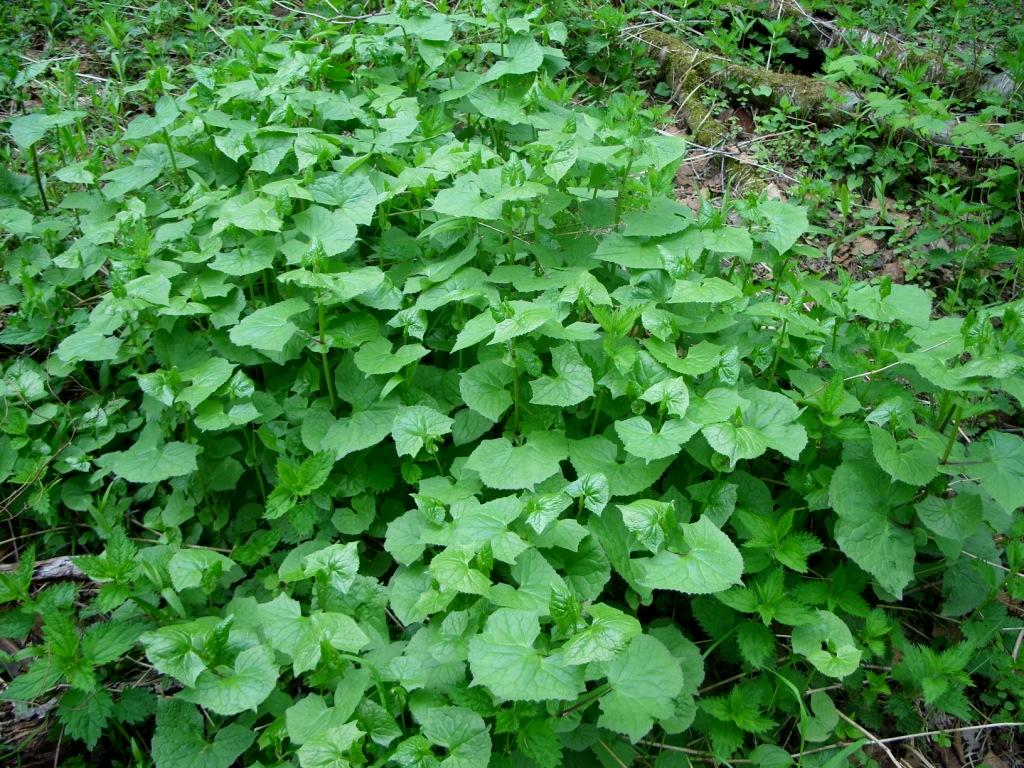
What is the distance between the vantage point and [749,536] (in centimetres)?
210

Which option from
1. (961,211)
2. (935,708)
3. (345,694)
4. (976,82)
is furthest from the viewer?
(976,82)

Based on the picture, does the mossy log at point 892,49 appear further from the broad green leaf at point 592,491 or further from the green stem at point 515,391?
the broad green leaf at point 592,491

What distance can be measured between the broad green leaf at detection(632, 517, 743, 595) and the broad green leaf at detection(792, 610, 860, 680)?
0.31m

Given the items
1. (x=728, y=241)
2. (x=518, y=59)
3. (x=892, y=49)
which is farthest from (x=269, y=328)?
(x=892, y=49)

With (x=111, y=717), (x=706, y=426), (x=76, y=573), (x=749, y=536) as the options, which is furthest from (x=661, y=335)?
(x=76, y=573)

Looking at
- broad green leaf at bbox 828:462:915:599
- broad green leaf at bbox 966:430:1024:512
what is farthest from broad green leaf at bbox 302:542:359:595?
broad green leaf at bbox 966:430:1024:512

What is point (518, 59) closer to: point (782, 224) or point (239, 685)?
point (782, 224)

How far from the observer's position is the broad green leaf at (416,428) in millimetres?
2129

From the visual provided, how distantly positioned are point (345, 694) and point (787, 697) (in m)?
1.19

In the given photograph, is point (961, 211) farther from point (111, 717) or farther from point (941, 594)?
point (111, 717)

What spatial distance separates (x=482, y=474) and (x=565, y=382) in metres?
0.35

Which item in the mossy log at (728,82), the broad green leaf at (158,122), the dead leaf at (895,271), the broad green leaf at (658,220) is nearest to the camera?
the broad green leaf at (658,220)

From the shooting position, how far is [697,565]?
1816 mm

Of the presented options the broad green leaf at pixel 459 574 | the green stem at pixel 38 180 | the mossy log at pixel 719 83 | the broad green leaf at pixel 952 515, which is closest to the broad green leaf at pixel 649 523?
the broad green leaf at pixel 459 574
